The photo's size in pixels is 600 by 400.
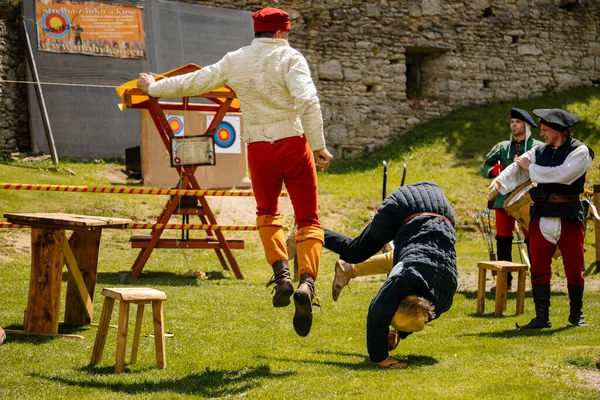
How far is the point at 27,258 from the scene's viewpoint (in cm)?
982

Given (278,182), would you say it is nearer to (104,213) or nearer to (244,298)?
(244,298)

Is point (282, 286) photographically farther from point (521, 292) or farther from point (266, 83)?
point (521, 292)

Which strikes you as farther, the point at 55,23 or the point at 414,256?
the point at 55,23

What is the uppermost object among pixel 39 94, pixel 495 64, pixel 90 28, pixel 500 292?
pixel 90 28

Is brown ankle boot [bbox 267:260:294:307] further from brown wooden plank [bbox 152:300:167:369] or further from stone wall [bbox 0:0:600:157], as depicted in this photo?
stone wall [bbox 0:0:600:157]

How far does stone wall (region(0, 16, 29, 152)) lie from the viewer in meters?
15.2

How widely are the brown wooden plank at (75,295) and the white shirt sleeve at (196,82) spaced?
3.94ft

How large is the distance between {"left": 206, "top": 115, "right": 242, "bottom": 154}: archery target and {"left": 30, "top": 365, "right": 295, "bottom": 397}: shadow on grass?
29.6 ft

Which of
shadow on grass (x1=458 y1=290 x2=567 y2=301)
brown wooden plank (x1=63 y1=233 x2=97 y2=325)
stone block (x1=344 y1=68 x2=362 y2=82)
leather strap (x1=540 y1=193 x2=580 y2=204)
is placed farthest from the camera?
stone block (x1=344 y1=68 x2=362 y2=82)

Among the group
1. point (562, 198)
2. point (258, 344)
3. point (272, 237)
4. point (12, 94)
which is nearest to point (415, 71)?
point (12, 94)

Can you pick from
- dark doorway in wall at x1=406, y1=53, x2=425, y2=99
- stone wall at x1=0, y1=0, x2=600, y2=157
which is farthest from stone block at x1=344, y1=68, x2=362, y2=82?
dark doorway in wall at x1=406, y1=53, x2=425, y2=99

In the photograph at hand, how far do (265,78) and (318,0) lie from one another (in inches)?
529

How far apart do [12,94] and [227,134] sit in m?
4.28

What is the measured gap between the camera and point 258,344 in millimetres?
5832
